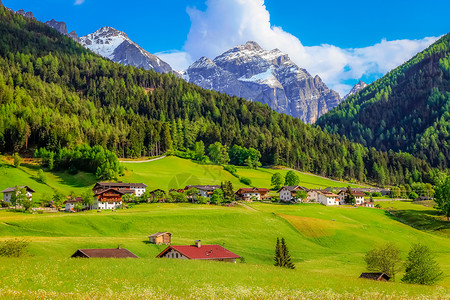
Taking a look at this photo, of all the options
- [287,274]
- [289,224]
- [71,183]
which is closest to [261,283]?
[287,274]

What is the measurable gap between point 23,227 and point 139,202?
161 ft

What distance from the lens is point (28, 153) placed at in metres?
156

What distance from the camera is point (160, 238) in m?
73.5

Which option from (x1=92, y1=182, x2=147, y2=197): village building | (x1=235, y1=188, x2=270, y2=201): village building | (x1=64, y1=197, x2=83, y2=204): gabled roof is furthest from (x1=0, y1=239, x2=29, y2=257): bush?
(x1=235, y1=188, x2=270, y2=201): village building

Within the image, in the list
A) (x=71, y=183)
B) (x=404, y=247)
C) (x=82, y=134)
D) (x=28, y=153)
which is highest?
(x=82, y=134)

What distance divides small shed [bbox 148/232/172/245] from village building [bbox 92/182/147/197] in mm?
58930

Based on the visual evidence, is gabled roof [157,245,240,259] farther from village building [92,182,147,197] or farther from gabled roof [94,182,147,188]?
gabled roof [94,182,147,188]

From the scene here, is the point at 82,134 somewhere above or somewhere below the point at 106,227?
above

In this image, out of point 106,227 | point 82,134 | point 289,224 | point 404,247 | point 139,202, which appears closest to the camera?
point 106,227

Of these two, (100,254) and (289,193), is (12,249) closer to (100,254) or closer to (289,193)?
(100,254)

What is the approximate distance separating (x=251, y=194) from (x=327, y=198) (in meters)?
30.6

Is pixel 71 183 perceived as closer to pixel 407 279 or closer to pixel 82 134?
pixel 82 134

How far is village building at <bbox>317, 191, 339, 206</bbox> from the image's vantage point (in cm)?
15188

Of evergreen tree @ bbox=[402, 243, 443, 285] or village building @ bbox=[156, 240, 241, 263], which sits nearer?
evergreen tree @ bbox=[402, 243, 443, 285]
